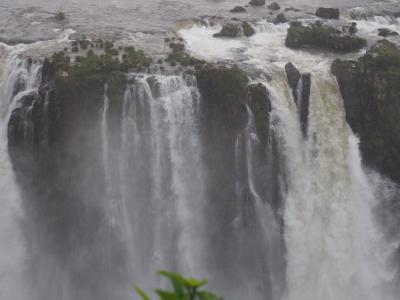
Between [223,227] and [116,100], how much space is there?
7.51 m

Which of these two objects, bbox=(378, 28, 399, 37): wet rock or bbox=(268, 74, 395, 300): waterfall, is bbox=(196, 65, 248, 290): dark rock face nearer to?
bbox=(268, 74, 395, 300): waterfall

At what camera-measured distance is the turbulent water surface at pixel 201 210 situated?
70.3 feet

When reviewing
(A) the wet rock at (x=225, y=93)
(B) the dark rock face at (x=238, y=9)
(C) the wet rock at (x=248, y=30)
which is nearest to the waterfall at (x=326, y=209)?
(A) the wet rock at (x=225, y=93)

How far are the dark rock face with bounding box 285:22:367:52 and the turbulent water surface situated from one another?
4733 mm

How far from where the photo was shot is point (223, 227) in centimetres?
2208

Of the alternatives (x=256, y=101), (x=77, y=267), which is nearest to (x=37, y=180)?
(x=77, y=267)

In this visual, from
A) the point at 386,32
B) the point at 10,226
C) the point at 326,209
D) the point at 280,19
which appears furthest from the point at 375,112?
the point at 10,226

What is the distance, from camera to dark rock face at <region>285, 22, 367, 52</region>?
2771 centimetres

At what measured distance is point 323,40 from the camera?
2834cm

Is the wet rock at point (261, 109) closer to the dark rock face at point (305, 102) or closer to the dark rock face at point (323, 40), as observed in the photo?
the dark rock face at point (305, 102)

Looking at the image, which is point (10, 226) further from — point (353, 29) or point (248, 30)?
point (353, 29)

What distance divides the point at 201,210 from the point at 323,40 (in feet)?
43.7

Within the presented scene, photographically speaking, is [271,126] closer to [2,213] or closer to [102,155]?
[102,155]

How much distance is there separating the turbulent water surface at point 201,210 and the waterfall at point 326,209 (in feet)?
0.17
